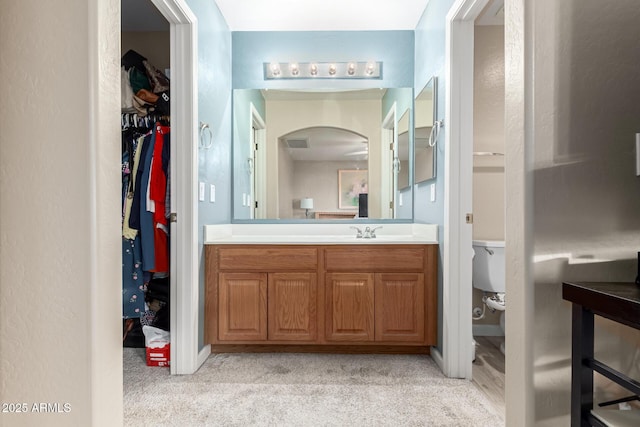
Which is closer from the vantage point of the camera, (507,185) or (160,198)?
(507,185)

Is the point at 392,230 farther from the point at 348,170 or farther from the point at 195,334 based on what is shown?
the point at 195,334

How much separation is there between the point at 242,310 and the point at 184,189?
2.83 ft

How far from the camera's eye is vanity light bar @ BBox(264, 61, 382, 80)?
9.48ft

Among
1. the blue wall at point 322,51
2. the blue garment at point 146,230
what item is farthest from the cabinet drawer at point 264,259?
the blue wall at point 322,51

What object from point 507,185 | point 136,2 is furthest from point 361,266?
point 136,2

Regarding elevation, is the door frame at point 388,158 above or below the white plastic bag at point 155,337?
above

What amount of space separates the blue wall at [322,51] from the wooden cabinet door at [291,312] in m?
1.59

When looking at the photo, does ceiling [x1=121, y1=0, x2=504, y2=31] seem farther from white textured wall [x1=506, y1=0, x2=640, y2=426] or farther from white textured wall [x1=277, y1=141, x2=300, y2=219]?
white textured wall [x1=506, y1=0, x2=640, y2=426]

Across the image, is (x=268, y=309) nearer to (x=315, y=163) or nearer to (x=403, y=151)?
(x=315, y=163)

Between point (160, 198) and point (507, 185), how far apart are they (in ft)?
6.25

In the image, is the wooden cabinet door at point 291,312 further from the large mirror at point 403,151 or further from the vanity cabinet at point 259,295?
the large mirror at point 403,151

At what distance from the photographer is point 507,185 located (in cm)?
124

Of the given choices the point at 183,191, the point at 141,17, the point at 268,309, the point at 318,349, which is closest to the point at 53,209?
the point at 183,191

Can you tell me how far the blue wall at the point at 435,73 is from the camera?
87.8 inches
